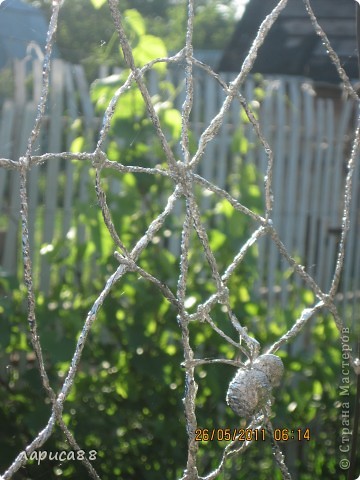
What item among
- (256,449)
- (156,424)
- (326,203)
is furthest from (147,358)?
(326,203)

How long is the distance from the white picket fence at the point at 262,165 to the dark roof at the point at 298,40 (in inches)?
8.4

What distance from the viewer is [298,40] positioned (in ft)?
8.80

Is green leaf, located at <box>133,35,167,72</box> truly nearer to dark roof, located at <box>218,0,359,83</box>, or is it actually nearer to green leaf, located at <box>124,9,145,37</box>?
green leaf, located at <box>124,9,145,37</box>

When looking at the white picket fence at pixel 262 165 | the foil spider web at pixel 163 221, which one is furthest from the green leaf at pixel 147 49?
the foil spider web at pixel 163 221

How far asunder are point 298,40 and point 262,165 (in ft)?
2.29

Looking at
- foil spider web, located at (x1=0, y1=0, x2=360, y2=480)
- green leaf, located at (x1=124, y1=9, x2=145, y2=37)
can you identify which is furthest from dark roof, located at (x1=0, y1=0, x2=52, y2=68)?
foil spider web, located at (x1=0, y1=0, x2=360, y2=480)

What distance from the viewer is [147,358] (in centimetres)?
201

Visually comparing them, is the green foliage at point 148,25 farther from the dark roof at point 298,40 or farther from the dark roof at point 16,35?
the dark roof at point 16,35

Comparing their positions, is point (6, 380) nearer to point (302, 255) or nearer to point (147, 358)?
point (147, 358)

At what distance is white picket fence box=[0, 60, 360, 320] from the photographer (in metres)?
2.57

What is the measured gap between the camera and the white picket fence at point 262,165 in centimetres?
257

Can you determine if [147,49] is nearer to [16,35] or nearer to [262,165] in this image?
[16,35]

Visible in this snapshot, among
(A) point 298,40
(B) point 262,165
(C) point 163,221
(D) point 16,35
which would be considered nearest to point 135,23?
(D) point 16,35

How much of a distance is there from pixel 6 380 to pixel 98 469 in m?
0.45
